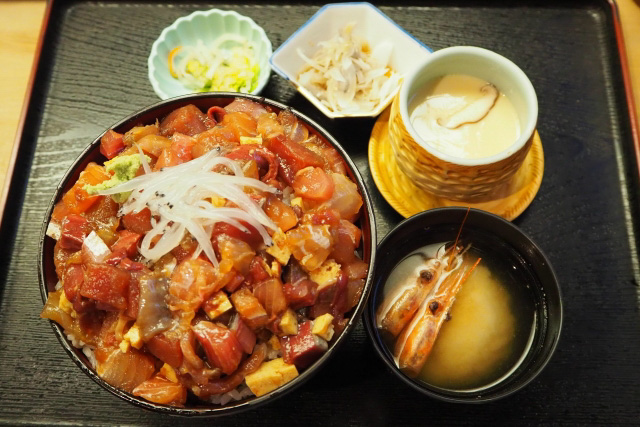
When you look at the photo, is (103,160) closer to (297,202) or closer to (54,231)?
(54,231)

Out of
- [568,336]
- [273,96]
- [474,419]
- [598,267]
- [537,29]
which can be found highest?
[537,29]

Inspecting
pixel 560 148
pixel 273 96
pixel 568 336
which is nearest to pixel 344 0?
pixel 273 96

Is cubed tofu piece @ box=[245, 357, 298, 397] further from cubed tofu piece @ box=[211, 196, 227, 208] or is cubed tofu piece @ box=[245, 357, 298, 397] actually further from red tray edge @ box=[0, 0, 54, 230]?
red tray edge @ box=[0, 0, 54, 230]

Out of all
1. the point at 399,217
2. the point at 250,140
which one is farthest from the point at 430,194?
the point at 250,140

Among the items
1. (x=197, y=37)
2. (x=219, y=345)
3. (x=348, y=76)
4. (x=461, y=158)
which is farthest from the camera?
(x=197, y=37)

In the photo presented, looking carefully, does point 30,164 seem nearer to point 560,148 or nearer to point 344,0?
point 344,0

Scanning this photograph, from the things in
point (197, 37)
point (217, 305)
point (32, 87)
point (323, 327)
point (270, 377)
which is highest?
point (197, 37)
